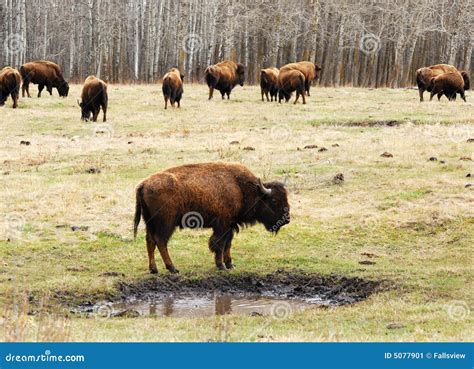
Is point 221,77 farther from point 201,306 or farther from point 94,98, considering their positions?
point 201,306

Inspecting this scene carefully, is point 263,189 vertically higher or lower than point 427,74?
lower

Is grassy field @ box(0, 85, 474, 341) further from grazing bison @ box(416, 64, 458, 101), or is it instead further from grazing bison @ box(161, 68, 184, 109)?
grazing bison @ box(416, 64, 458, 101)

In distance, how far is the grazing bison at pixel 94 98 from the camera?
2670cm

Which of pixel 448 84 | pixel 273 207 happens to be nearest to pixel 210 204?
pixel 273 207

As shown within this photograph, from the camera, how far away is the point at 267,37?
50.5 meters

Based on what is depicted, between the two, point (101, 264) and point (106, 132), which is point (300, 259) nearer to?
point (101, 264)

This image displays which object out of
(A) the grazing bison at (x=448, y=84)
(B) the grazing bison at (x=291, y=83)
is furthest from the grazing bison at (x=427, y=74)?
(B) the grazing bison at (x=291, y=83)

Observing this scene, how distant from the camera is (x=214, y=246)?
12008 millimetres

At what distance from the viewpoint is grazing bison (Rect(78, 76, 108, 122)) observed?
26.7 m

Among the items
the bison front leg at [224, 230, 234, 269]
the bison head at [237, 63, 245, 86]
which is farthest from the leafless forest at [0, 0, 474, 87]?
the bison front leg at [224, 230, 234, 269]

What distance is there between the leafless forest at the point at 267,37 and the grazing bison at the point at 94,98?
2023cm

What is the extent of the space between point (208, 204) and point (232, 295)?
143 centimetres

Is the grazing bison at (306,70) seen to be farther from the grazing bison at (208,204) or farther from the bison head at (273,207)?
the grazing bison at (208,204)

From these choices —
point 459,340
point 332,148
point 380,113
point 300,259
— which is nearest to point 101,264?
point 300,259
